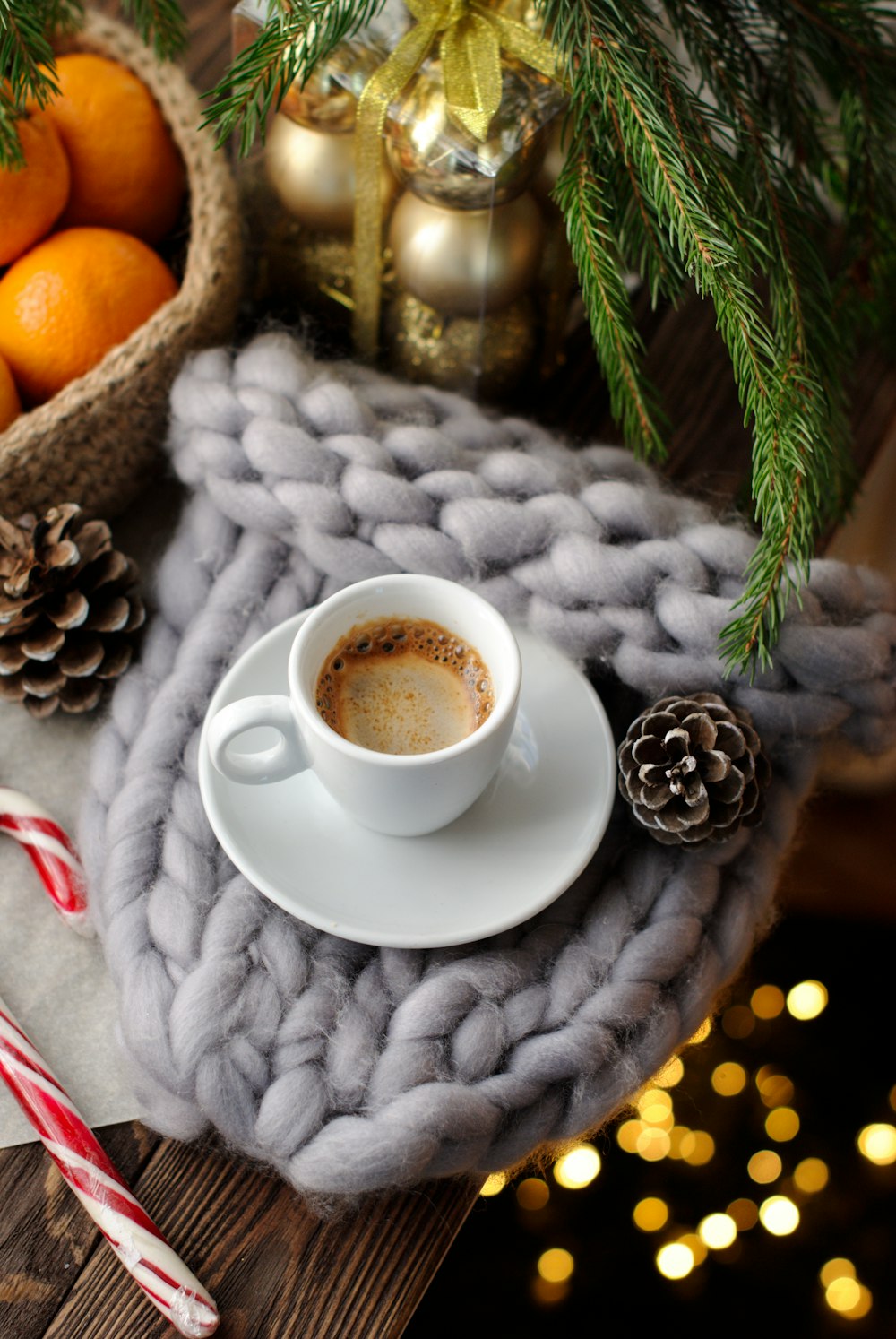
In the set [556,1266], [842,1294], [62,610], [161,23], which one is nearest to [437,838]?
[62,610]

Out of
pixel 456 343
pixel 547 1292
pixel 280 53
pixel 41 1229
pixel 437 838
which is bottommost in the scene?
pixel 547 1292

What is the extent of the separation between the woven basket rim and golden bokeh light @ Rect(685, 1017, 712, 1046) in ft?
1.86

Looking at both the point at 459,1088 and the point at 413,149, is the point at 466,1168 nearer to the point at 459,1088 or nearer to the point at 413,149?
the point at 459,1088

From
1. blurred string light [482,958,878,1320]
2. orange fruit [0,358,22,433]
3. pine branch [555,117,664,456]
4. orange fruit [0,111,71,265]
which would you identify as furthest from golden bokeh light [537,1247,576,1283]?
orange fruit [0,111,71,265]

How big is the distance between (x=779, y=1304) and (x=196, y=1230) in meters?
0.82

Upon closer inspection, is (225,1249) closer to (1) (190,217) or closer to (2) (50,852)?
(2) (50,852)

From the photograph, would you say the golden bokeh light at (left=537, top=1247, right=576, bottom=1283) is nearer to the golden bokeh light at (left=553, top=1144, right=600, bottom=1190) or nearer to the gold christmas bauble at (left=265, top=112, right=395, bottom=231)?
the golden bokeh light at (left=553, top=1144, right=600, bottom=1190)

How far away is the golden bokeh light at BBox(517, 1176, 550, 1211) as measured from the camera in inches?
45.4

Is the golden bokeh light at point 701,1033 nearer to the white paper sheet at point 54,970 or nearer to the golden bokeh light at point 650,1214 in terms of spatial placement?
the white paper sheet at point 54,970

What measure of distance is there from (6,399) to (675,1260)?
3.45ft

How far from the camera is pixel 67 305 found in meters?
0.76

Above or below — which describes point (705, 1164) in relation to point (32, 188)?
below

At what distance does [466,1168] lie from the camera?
0.57 m

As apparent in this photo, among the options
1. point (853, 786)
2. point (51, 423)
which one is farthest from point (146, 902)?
point (853, 786)
